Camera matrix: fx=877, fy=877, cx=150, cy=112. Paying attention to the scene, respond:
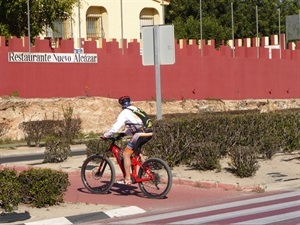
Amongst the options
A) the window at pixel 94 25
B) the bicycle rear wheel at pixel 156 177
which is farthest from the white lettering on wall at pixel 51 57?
the bicycle rear wheel at pixel 156 177

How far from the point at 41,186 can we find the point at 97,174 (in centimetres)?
191

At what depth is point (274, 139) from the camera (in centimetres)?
1984

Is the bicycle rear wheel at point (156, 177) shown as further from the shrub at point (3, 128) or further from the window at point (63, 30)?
the window at point (63, 30)

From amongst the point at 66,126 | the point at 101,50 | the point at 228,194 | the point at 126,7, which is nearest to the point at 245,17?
the point at 126,7

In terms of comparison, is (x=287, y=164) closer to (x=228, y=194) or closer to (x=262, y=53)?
(x=228, y=194)

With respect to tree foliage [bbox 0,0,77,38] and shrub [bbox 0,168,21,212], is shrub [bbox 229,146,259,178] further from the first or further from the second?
tree foliage [bbox 0,0,77,38]

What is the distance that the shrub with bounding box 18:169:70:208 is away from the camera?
13305 mm

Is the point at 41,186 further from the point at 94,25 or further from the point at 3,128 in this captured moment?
the point at 94,25

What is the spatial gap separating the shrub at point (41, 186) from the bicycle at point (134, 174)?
1.44 meters

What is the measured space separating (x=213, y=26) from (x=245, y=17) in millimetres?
10219

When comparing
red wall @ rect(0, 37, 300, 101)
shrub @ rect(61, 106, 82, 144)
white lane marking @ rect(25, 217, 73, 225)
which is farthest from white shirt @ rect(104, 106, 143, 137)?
red wall @ rect(0, 37, 300, 101)

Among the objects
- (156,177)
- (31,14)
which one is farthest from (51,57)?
(156,177)

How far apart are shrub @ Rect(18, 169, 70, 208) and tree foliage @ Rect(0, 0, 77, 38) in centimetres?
2293

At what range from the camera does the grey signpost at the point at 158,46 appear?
63.3 feet
